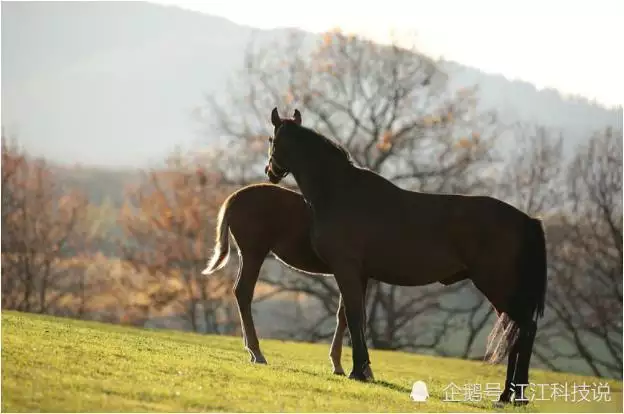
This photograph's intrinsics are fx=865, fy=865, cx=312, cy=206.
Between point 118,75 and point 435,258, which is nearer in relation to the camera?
point 435,258

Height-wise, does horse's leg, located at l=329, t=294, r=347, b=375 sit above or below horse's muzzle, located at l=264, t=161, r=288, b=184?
below

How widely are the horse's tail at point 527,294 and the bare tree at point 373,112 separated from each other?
2019 centimetres

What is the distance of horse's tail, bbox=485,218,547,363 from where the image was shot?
32.3 feet

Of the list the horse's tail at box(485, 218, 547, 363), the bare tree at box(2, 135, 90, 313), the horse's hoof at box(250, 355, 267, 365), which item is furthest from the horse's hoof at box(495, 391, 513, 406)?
the bare tree at box(2, 135, 90, 313)

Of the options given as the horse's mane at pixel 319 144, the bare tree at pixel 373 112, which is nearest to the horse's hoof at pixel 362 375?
the horse's mane at pixel 319 144

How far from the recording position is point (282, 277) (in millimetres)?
34281

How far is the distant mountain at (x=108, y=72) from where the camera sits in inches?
1951

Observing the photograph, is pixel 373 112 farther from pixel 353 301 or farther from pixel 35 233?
pixel 353 301

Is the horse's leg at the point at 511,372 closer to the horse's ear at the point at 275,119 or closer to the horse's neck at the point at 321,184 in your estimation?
the horse's neck at the point at 321,184

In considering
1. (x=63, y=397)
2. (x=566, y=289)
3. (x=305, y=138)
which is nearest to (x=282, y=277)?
(x=566, y=289)

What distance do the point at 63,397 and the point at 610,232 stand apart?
28.2m

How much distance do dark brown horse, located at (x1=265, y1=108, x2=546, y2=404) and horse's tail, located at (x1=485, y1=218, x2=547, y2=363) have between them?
0.04 ft

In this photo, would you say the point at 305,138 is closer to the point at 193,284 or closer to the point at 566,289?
the point at 566,289

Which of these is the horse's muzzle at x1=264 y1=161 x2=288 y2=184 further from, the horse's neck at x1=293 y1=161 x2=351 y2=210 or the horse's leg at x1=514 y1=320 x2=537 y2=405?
the horse's leg at x1=514 y1=320 x2=537 y2=405
